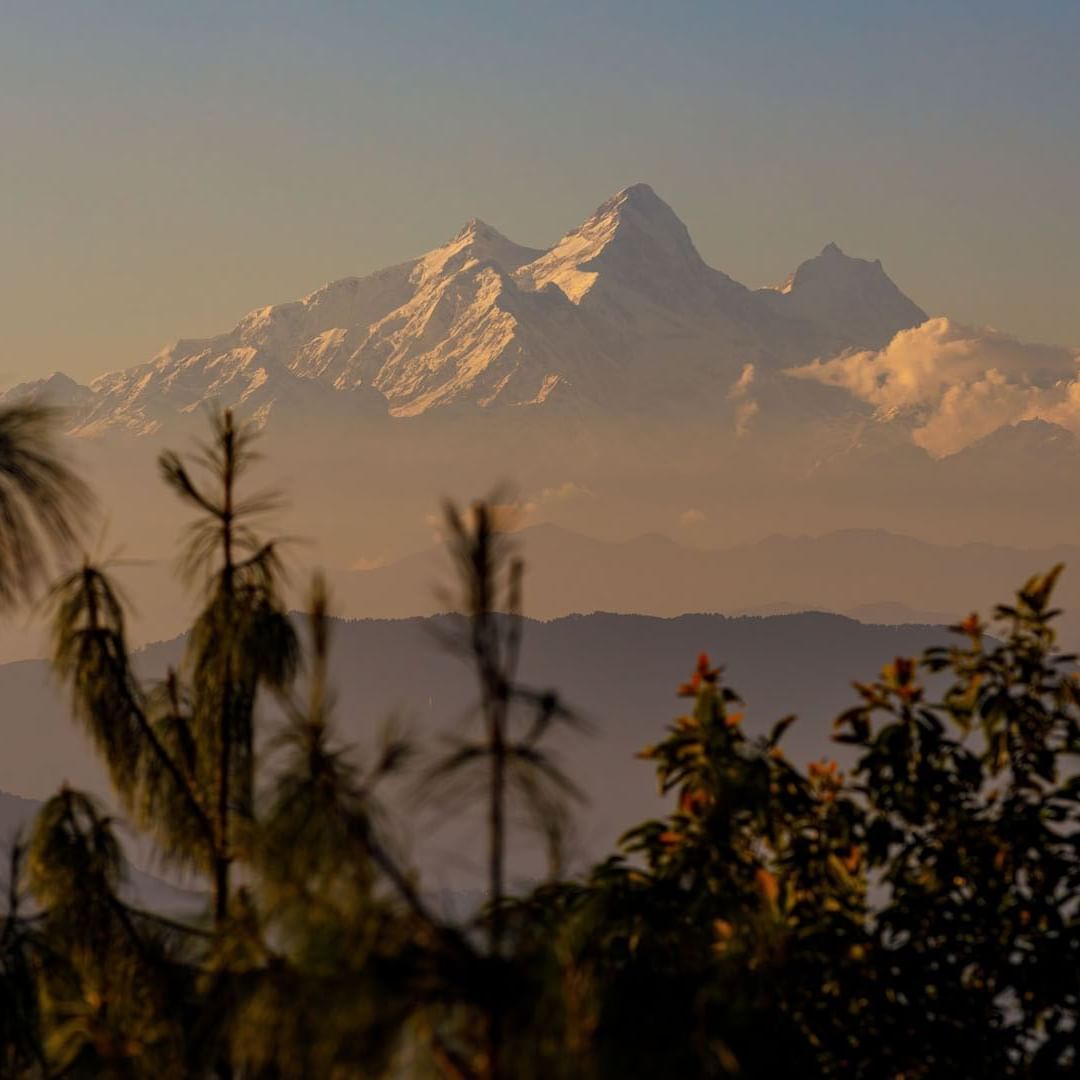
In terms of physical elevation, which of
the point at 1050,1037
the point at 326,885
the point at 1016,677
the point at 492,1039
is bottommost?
the point at 1050,1037

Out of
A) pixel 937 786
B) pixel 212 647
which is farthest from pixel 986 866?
pixel 212 647

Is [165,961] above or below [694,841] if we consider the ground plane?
below

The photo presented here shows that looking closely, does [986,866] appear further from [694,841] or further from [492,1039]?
[492,1039]

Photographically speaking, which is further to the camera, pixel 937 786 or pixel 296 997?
pixel 937 786

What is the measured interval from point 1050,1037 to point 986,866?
4.16 feet

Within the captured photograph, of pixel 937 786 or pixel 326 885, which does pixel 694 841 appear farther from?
pixel 326 885

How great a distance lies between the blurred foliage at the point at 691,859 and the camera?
8.53m

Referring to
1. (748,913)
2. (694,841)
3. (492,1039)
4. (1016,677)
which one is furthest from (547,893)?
(1016,677)

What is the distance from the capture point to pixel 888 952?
37.7 feet

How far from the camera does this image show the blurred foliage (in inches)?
336

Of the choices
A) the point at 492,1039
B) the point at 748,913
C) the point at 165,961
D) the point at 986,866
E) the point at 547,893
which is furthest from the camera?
the point at 986,866

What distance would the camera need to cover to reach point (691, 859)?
11555mm

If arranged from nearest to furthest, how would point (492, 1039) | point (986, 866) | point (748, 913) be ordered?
point (492, 1039), point (748, 913), point (986, 866)

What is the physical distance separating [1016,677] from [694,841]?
259 centimetres
